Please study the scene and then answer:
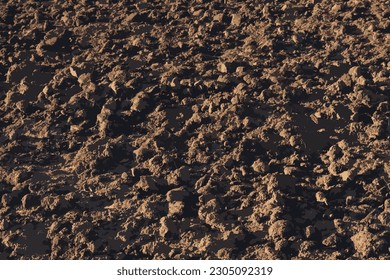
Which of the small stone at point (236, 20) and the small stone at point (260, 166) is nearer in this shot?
the small stone at point (260, 166)

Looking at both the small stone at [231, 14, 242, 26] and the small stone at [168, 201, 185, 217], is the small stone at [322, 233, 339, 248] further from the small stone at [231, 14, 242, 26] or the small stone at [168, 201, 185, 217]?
the small stone at [231, 14, 242, 26]

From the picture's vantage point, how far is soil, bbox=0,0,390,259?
2287 mm

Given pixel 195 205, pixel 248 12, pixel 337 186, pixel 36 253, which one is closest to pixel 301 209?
pixel 337 186

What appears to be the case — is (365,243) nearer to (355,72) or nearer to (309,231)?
(309,231)

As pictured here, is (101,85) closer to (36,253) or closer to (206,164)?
(206,164)

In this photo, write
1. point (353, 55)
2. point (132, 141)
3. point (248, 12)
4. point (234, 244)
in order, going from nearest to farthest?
point (234, 244)
point (132, 141)
point (353, 55)
point (248, 12)

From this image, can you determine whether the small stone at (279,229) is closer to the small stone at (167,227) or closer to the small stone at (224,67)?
the small stone at (167,227)

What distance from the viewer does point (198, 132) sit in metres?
2.62

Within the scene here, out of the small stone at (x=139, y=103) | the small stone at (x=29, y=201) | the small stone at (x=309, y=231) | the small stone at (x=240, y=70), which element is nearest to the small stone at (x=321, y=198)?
the small stone at (x=309, y=231)

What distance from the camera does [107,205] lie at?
2.42 meters

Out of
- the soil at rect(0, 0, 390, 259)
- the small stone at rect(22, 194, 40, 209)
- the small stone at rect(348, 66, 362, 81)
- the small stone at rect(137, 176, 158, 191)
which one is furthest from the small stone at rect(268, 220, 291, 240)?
the small stone at rect(22, 194, 40, 209)

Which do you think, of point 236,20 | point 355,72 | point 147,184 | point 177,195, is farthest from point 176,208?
point 236,20

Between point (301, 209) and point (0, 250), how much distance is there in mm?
1143

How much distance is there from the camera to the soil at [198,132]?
229 cm
